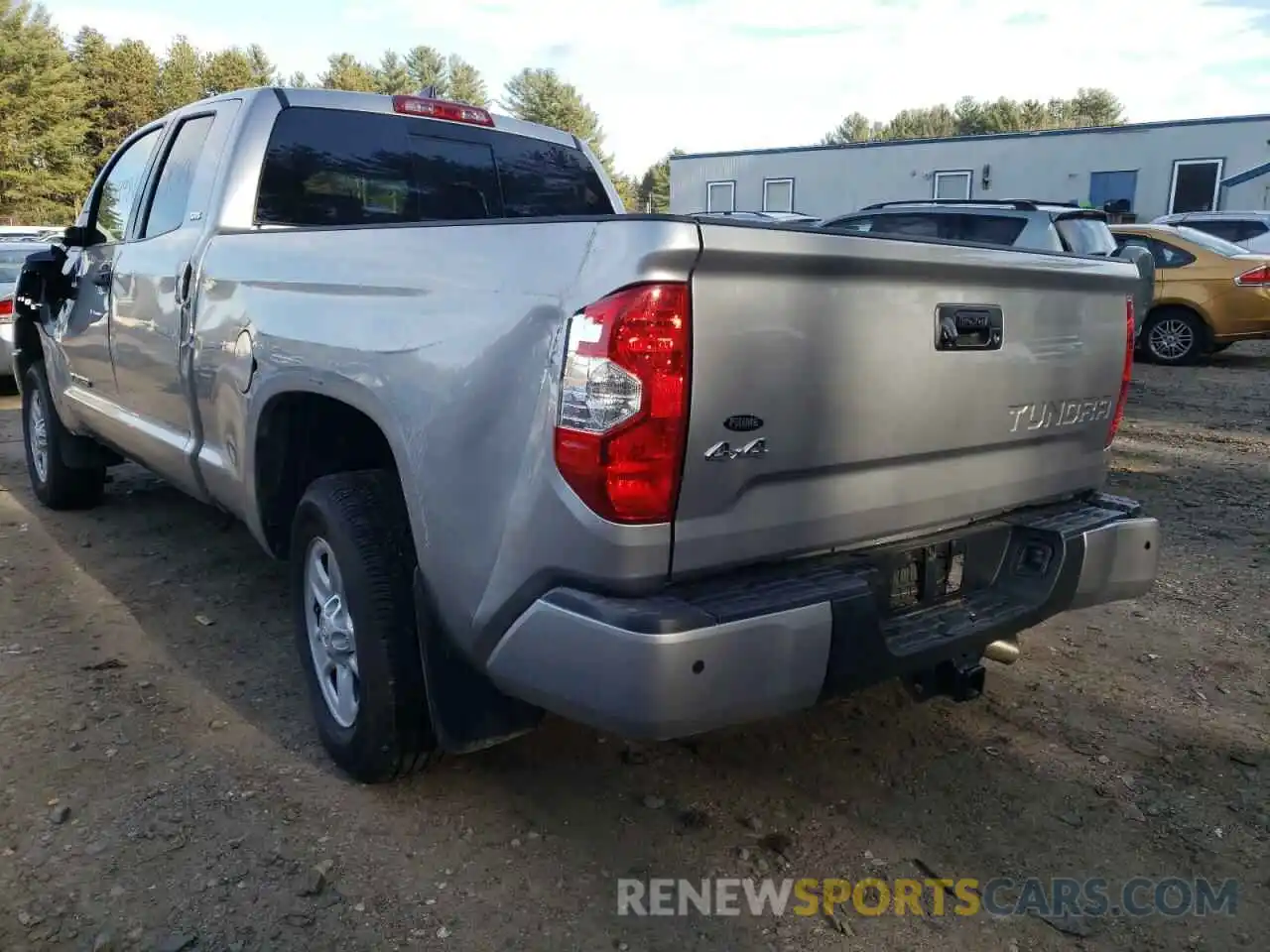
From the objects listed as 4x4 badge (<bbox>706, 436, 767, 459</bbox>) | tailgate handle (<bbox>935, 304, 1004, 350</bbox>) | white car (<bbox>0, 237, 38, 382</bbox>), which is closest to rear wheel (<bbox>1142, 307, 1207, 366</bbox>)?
tailgate handle (<bbox>935, 304, 1004, 350</bbox>)

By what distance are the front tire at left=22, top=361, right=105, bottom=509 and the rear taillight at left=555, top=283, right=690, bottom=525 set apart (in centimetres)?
441

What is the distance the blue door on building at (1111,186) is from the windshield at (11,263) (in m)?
21.9

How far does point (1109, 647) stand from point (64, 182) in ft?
158

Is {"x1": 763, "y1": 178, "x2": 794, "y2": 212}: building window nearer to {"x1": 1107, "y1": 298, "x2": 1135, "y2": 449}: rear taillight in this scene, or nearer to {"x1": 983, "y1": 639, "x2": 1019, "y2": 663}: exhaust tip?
{"x1": 1107, "y1": 298, "x2": 1135, "y2": 449}: rear taillight

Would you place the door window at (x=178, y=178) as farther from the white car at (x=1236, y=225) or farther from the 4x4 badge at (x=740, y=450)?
the white car at (x=1236, y=225)

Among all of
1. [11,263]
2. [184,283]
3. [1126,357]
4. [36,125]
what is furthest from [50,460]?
[36,125]

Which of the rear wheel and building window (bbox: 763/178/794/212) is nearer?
the rear wheel

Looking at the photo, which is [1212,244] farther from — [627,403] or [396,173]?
[627,403]

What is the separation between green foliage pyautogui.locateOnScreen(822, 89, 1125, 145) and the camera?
7950 centimetres

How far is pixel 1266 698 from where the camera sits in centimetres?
346

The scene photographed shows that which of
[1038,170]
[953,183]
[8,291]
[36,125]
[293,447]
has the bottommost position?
[293,447]

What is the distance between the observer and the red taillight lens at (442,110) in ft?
13.5

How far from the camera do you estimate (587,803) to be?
9.23ft

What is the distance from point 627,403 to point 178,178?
2984 mm
